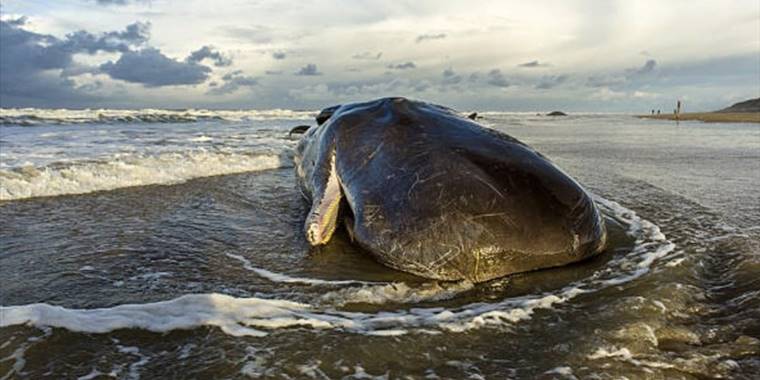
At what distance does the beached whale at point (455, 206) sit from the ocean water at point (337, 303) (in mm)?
142

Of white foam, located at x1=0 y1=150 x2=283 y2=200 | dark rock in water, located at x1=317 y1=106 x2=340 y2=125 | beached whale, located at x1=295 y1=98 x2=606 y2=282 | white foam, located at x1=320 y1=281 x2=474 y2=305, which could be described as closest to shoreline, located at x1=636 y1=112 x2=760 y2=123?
white foam, located at x1=0 y1=150 x2=283 y2=200

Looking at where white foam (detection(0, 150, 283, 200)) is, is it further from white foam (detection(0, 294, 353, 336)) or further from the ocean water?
white foam (detection(0, 294, 353, 336))

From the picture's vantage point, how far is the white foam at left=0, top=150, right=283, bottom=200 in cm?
671

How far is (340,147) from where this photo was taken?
4.79 meters

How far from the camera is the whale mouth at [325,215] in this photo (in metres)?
4.39

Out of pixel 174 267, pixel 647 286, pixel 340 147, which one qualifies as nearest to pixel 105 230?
pixel 174 267

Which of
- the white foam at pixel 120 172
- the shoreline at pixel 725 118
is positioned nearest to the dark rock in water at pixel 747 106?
the shoreline at pixel 725 118

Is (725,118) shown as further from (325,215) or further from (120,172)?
(325,215)

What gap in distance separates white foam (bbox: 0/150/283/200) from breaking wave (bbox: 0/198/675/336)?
175 inches

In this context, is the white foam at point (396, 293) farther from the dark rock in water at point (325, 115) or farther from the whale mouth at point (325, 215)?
the dark rock in water at point (325, 115)

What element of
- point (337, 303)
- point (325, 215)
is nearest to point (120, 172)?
point (325, 215)

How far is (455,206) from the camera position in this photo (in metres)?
3.51

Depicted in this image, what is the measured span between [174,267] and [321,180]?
1437 mm

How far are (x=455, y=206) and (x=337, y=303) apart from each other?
3.18 feet
